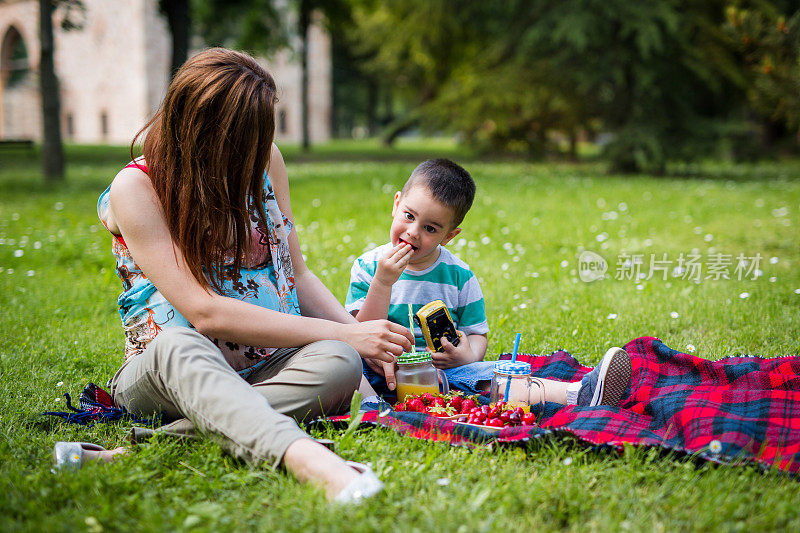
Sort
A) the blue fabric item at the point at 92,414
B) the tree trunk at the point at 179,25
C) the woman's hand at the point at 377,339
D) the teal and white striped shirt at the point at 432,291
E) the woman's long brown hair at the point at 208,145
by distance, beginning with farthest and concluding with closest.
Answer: the tree trunk at the point at 179,25 < the teal and white striped shirt at the point at 432,291 < the blue fabric item at the point at 92,414 < the woman's hand at the point at 377,339 < the woman's long brown hair at the point at 208,145

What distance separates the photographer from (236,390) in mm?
2070

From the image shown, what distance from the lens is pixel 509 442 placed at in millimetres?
2289

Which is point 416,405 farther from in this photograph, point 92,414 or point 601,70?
point 601,70

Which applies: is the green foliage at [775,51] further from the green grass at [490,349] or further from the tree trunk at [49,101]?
the tree trunk at [49,101]

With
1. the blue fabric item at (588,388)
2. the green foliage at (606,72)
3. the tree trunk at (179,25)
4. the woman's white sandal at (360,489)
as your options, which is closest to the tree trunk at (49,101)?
the tree trunk at (179,25)

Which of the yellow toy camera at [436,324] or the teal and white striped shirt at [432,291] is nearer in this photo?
the yellow toy camera at [436,324]

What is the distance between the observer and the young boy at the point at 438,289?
2676 millimetres

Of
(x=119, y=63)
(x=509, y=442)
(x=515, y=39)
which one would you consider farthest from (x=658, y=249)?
(x=119, y=63)

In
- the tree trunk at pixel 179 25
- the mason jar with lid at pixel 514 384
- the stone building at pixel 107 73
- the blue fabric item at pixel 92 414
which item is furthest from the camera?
the stone building at pixel 107 73

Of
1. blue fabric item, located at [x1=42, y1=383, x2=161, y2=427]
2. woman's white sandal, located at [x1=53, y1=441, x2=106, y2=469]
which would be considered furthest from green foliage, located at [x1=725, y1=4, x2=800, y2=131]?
woman's white sandal, located at [x1=53, y1=441, x2=106, y2=469]

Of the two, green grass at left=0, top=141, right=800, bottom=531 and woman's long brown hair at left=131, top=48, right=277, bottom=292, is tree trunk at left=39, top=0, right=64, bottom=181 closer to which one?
green grass at left=0, top=141, right=800, bottom=531

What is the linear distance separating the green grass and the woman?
0.17m

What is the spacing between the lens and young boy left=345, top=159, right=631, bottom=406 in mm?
2676

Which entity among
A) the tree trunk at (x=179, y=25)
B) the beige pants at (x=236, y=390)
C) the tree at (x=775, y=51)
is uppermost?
the tree trunk at (x=179, y=25)
